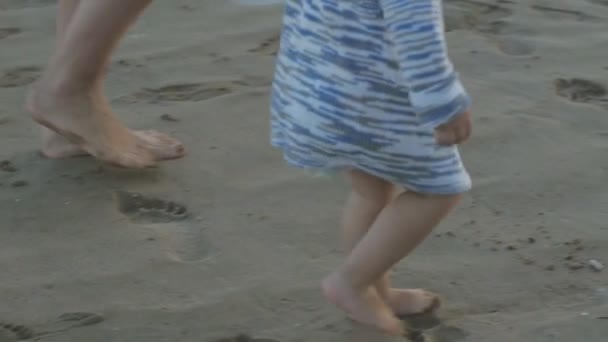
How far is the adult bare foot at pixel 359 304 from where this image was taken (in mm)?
2785

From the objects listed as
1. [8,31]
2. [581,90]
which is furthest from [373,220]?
[8,31]

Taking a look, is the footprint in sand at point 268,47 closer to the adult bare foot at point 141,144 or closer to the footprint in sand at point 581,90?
the adult bare foot at point 141,144

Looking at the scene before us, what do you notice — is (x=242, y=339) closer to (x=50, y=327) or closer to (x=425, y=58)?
(x=50, y=327)

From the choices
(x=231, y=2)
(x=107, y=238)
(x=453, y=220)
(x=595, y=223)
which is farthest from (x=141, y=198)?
(x=231, y=2)

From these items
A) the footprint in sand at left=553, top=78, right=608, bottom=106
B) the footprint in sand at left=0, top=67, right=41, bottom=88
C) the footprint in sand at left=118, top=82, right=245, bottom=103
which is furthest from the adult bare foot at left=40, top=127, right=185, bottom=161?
the footprint in sand at left=553, top=78, right=608, bottom=106

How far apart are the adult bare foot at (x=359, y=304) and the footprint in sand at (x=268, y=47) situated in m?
1.87

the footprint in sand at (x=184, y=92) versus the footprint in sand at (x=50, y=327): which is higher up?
the footprint in sand at (x=184, y=92)

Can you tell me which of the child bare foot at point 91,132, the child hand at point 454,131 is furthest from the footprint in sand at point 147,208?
the child hand at point 454,131

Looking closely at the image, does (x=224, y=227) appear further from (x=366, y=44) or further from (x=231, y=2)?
(x=231, y=2)

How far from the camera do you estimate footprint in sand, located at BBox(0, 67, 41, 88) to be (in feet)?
14.0

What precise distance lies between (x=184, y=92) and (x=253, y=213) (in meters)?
0.92

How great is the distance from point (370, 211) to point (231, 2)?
94.4 inches

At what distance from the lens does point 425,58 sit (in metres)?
2.38

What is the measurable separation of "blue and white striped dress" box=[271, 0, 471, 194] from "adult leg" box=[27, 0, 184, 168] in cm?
107
